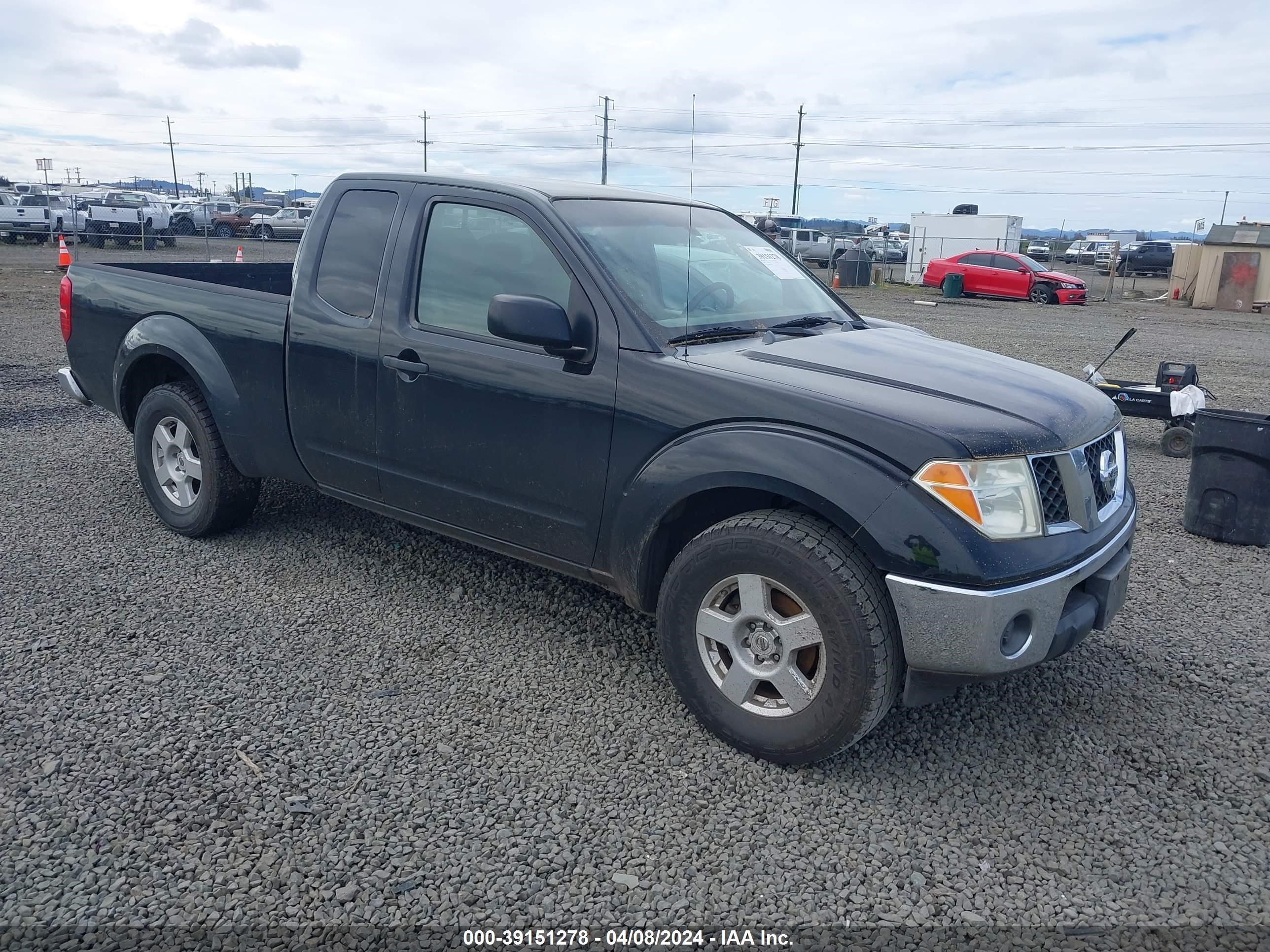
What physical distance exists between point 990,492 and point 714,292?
1.50 m

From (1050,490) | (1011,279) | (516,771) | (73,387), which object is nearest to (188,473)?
(73,387)

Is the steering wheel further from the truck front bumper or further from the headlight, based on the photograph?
the truck front bumper

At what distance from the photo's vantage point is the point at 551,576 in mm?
4934

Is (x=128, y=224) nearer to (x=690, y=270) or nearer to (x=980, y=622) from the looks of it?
(x=690, y=270)

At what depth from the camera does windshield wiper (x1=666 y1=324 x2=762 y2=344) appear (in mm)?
3678

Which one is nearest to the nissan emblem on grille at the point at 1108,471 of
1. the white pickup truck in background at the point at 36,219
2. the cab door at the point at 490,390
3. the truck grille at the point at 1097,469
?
the truck grille at the point at 1097,469

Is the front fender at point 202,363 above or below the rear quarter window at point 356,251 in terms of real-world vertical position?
below

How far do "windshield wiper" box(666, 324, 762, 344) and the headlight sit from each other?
107 centimetres

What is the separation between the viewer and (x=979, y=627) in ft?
9.64

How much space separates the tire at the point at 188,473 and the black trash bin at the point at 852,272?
87.4 feet

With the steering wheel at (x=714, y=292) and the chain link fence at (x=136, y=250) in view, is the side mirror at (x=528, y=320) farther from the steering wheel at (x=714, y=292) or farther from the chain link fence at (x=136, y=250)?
the chain link fence at (x=136, y=250)

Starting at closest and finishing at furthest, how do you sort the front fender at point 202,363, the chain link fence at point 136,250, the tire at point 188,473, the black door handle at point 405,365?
the black door handle at point 405,365 < the front fender at point 202,363 < the tire at point 188,473 < the chain link fence at point 136,250

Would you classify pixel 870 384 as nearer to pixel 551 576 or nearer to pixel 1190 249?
pixel 551 576

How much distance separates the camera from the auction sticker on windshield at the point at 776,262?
4562mm
